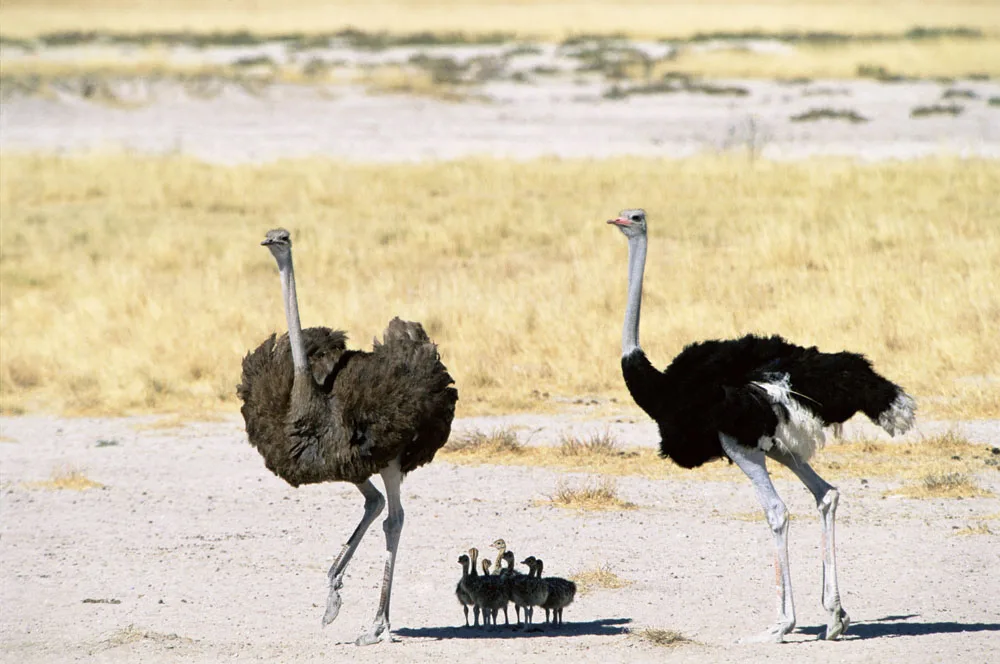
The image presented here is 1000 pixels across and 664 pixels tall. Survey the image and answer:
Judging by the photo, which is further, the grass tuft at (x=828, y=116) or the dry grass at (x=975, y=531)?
the grass tuft at (x=828, y=116)

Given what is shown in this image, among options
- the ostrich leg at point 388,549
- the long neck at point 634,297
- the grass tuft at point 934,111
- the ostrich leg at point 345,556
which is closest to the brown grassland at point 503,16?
the grass tuft at point 934,111

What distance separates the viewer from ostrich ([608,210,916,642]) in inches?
288

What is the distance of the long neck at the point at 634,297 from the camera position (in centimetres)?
764

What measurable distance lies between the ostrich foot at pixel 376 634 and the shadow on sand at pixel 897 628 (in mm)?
→ 1940

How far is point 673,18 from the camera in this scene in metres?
92.6

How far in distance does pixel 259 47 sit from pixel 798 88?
104ft

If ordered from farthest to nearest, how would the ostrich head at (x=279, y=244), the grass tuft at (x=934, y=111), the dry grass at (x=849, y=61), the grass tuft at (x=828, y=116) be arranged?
1. the dry grass at (x=849, y=61)
2. the grass tuft at (x=934, y=111)
3. the grass tuft at (x=828, y=116)
4. the ostrich head at (x=279, y=244)

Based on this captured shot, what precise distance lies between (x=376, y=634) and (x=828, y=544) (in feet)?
7.03

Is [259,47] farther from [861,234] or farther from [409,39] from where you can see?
[861,234]

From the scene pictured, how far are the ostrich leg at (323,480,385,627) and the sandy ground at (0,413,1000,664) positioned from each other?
0.13 m

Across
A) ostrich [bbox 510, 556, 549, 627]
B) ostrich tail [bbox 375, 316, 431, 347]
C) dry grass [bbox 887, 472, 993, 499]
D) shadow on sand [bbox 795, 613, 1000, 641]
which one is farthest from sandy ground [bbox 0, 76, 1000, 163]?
ostrich [bbox 510, 556, 549, 627]

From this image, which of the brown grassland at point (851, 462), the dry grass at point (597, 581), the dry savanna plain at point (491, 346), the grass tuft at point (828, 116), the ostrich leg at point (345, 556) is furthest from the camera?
the grass tuft at point (828, 116)

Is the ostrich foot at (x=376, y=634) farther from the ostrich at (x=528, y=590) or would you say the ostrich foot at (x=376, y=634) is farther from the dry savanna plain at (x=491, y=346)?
the ostrich at (x=528, y=590)

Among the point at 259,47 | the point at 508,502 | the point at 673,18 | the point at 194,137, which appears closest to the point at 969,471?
the point at 508,502
